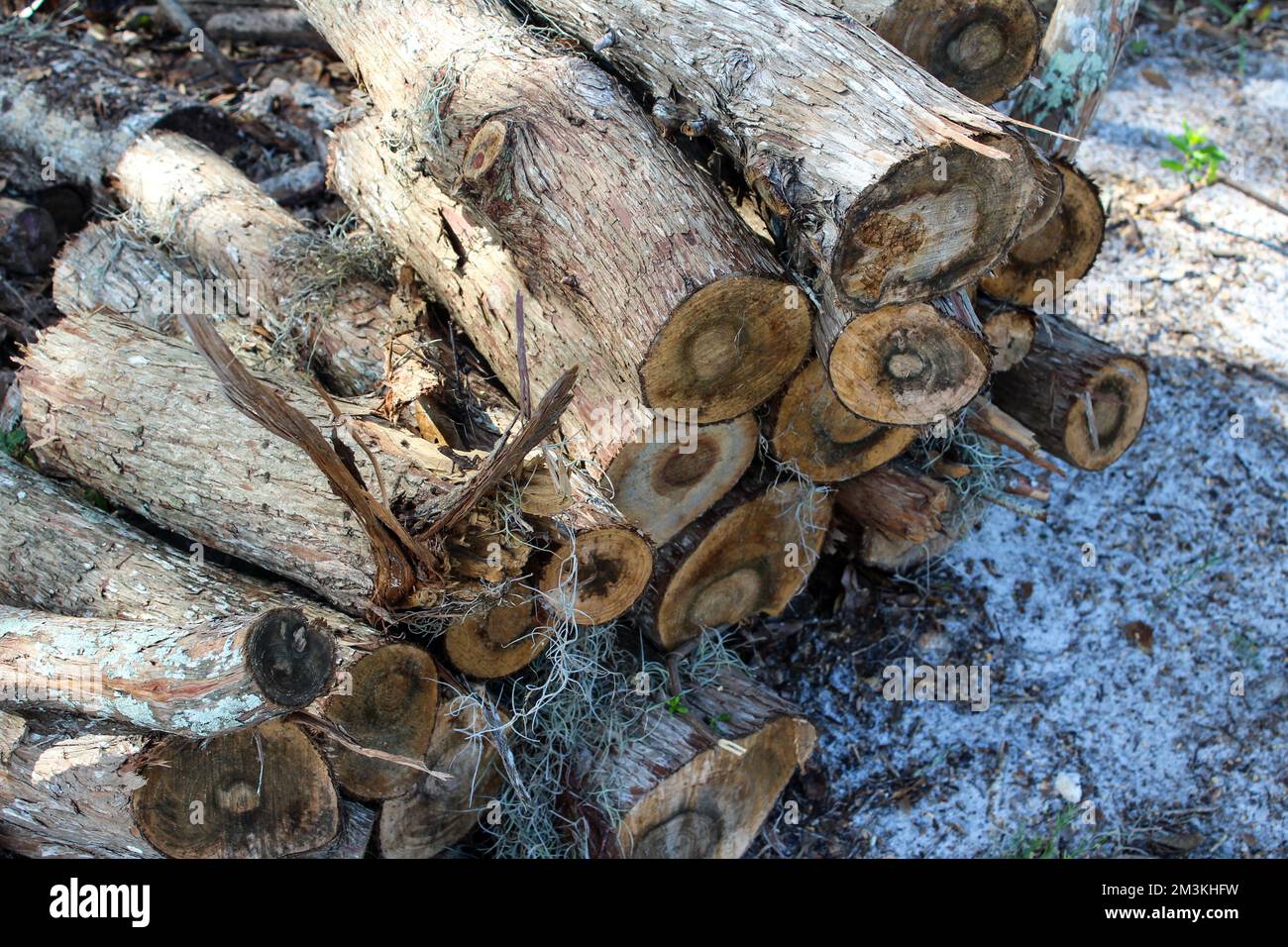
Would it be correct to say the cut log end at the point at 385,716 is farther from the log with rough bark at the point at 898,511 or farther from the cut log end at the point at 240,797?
the log with rough bark at the point at 898,511

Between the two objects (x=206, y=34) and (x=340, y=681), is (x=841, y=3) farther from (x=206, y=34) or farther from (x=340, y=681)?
(x=206, y=34)

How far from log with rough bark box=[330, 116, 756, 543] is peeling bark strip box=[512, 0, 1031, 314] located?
490 millimetres

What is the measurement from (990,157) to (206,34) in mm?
4583

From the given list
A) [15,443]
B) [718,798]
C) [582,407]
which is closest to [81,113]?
[15,443]

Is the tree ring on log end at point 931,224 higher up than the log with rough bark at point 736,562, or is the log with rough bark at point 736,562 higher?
the tree ring on log end at point 931,224

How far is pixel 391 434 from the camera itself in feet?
9.02

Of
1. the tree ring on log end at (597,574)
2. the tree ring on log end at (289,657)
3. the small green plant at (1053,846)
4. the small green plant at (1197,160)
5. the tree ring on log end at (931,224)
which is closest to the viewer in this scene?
the tree ring on log end at (289,657)

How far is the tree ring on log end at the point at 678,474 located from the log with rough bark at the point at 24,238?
292cm

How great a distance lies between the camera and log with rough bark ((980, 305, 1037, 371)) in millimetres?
3318

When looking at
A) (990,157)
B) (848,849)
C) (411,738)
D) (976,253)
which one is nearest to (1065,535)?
(848,849)

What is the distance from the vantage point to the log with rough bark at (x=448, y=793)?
2.84 meters

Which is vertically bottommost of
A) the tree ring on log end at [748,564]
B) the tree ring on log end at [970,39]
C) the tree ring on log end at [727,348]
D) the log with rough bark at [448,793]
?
the log with rough bark at [448,793]

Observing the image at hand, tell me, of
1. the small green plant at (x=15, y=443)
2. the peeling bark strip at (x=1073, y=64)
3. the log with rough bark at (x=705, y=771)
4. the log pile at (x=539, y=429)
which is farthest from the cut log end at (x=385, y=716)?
the peeling bark strip at (x=1073, y=64)

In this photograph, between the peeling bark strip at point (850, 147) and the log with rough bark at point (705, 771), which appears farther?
the log with rough bark at point (705, 771)
